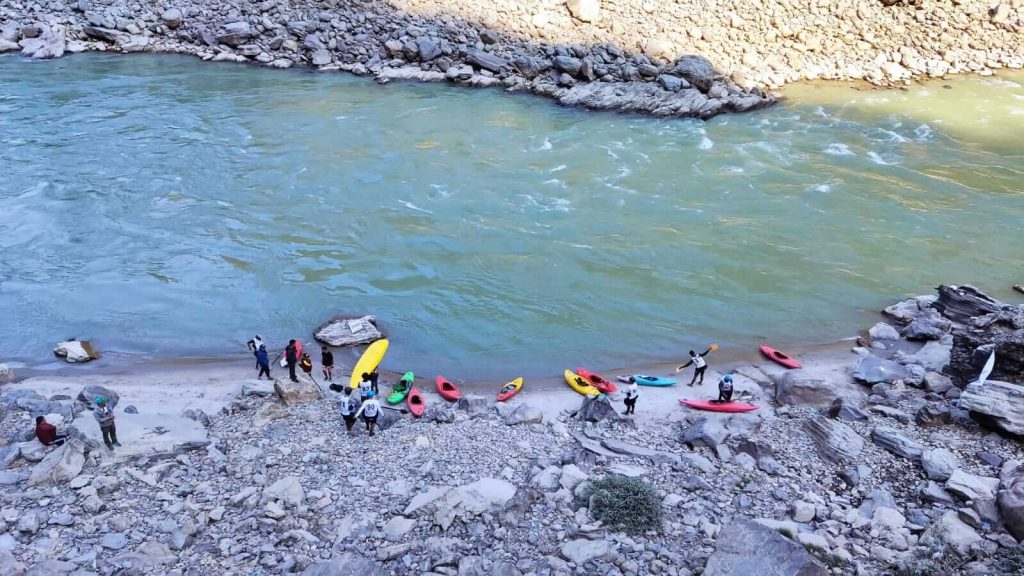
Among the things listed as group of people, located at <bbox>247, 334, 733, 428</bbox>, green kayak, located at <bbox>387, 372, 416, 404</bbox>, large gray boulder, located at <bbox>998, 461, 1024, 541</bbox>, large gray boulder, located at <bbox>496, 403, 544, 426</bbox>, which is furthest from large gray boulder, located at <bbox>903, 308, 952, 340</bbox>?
green kayak, located at <bbox>387, 372, 416, 404</bbox>

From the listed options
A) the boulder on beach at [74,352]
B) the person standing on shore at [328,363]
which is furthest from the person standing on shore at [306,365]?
the boulder on beach at [74,352]

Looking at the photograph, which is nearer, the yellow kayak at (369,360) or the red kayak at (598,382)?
the red kayak at (598,382)

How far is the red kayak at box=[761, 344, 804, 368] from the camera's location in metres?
18.3

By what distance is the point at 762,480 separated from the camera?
489 inches

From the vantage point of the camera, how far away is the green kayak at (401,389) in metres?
16.8

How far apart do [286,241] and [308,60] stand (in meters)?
20.2

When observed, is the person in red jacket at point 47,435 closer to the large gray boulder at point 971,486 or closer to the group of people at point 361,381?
the group of people at point 361,381

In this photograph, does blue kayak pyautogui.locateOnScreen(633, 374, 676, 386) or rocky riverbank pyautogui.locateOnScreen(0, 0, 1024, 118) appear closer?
blue kayak pyautogui.locateOnScreen(633, 374, 676, 386)

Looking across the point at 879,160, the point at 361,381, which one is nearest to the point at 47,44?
the point at 361,381

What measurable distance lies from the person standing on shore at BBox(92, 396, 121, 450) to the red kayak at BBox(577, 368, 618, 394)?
392 inches

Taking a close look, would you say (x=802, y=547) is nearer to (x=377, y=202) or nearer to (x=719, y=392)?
(x=719, y=392)

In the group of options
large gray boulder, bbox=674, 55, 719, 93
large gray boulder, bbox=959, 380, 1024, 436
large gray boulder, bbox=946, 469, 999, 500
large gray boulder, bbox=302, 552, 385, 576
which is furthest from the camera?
large gray boulder, bbox=674, 55, 719, 93

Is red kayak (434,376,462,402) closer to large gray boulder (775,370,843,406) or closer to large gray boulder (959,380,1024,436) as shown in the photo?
large gray boulder (775,370,843,406)

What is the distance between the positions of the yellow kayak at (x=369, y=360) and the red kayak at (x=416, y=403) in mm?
1491
